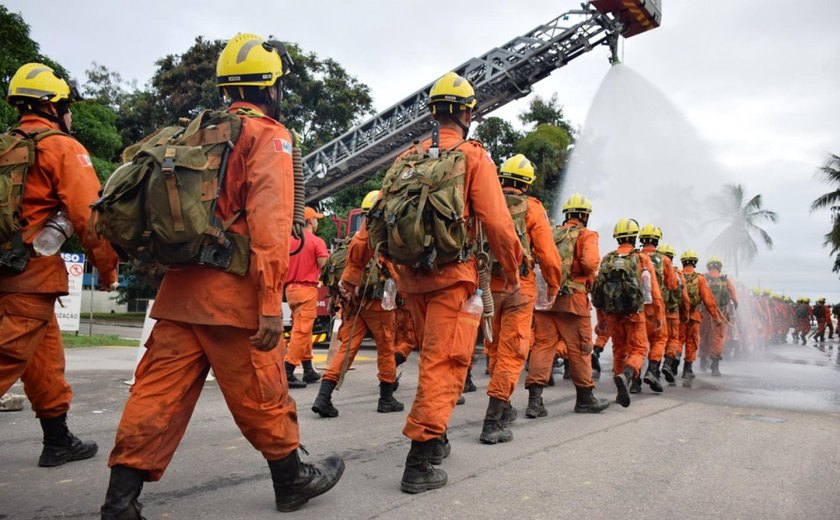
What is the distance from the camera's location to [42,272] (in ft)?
12.1

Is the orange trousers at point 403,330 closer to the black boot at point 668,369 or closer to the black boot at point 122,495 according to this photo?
the black boot at point 668,369

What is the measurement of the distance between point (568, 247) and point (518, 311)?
6.52 ft

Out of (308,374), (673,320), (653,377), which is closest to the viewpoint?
(308,374)

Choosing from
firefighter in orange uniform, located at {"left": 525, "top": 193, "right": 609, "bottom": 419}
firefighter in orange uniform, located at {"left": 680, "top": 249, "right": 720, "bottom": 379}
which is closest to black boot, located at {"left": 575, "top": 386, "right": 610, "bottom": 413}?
firefighter in orange uniform, located at {"left": 525, "top": 193, "right": 609, "bottom": 419}

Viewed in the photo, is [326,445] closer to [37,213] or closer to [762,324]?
[37,213]

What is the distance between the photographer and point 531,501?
359 cm

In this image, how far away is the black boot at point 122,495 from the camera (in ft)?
9.15

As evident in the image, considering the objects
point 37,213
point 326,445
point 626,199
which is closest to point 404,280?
→ point 326,445

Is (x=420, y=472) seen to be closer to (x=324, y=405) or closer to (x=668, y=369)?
(x=324, y=405)

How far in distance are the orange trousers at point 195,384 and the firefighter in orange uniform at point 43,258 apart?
3.33ft

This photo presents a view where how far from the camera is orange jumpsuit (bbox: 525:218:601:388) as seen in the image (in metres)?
6.68

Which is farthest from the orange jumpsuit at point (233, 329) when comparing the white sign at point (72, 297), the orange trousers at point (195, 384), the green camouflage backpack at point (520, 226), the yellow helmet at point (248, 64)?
the white sign at point (72, 297)

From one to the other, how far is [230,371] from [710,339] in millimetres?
11660

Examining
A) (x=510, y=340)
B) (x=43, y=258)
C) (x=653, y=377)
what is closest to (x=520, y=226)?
(x=510, y=340)
